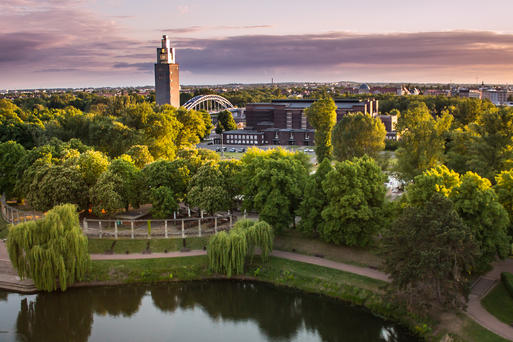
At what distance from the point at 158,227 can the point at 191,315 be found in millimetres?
12895

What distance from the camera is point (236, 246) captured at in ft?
104

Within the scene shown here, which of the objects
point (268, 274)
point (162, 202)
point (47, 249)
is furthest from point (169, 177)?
point (268, 274)

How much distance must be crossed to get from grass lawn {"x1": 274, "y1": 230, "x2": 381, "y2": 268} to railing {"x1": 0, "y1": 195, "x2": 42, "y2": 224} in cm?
2412

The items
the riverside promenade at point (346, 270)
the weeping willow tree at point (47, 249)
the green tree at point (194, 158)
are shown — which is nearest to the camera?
the riverside promenade at point (346, 270)

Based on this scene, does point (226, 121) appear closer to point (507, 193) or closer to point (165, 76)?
point (165, 76)

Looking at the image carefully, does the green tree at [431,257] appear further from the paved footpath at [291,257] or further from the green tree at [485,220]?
the paved footpath at [291,257]

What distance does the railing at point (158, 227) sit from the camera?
37.9m

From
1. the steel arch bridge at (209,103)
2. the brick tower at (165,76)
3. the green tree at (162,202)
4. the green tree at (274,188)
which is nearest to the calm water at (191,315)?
the green tree at (274,188)

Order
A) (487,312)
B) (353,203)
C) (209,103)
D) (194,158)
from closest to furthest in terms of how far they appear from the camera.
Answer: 1. (487,312)
2. (353,203)
3. (194,158)
4. (209,103)

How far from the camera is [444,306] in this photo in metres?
23.8

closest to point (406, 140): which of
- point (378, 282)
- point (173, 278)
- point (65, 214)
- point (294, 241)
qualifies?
point (294, 241)

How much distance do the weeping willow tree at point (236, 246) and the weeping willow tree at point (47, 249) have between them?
9422 mm

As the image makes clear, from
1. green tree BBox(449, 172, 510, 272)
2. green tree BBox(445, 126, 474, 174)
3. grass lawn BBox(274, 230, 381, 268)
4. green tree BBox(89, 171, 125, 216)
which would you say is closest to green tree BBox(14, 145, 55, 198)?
green tree BBox(89, 171, 125, 216)

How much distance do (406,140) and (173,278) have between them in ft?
91.0
